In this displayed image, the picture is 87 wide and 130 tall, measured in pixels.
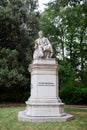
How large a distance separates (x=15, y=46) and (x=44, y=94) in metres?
13.4

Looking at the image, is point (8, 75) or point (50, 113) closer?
point (50, 113)

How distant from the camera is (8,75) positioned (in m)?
22.2

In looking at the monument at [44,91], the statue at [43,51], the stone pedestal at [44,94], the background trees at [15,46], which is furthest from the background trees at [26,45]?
the stone pedestal at [44,94]

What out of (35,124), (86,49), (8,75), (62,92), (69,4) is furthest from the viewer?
(86,49)

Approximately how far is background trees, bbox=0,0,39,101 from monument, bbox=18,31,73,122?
9646 mm

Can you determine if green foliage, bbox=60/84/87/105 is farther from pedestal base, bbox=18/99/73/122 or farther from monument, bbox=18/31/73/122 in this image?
pedestal base, bbox=18/99/73/122

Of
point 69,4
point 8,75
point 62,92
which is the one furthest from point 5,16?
point 69,4

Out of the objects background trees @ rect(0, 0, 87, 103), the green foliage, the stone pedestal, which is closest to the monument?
the stone pedestal

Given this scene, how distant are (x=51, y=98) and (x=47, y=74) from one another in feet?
3.56

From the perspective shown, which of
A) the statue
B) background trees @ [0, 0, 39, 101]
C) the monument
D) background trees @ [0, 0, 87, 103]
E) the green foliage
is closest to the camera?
the monument

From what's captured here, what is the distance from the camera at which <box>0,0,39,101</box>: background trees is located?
22.8m

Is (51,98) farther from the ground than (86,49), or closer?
closer

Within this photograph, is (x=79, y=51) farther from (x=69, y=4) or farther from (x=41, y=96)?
(x=41, y=96)

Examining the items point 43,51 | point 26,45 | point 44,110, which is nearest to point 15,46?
point 26,45
